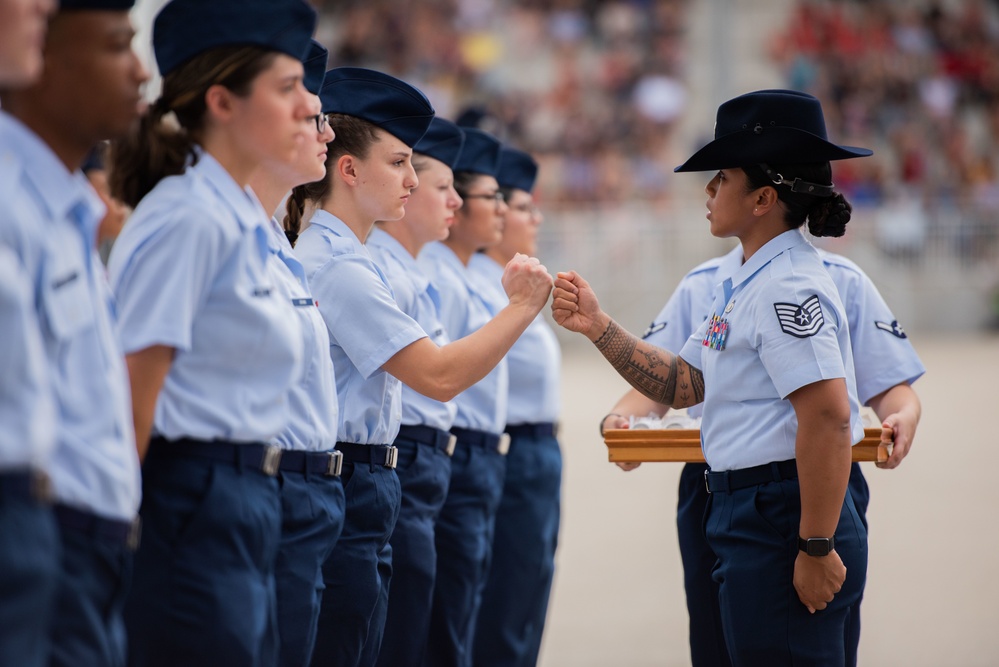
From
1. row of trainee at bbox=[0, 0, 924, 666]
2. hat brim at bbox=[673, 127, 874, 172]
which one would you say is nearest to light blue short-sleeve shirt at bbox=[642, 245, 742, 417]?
row of trainee at bbox=[0, 0, 924, 666]

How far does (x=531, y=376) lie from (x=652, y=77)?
15.1m

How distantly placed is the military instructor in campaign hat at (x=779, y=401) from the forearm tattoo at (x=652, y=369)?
0.35 m

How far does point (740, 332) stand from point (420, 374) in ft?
2.47

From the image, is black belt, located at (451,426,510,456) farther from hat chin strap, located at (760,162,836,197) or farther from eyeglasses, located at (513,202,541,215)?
hat chin strap, located at (760,162,836,197)

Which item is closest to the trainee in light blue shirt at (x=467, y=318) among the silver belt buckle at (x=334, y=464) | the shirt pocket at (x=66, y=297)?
the silver belt buckle at (x=334, y=464)

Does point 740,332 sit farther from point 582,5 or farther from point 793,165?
point 582,5

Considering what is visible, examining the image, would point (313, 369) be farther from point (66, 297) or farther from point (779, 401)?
point (779, 401)

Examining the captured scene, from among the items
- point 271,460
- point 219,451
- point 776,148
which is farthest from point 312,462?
point 776,148

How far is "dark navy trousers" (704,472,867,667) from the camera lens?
307 centimetres

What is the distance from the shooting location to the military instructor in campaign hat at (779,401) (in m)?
2.98

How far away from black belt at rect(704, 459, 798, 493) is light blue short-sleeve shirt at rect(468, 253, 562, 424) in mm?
1957

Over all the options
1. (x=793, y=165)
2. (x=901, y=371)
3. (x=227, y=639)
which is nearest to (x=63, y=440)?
(x=227, y=639)

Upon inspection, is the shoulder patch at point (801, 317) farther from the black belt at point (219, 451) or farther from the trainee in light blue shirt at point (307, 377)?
the black belt at point (219, 451)

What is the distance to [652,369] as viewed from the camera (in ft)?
12.0
